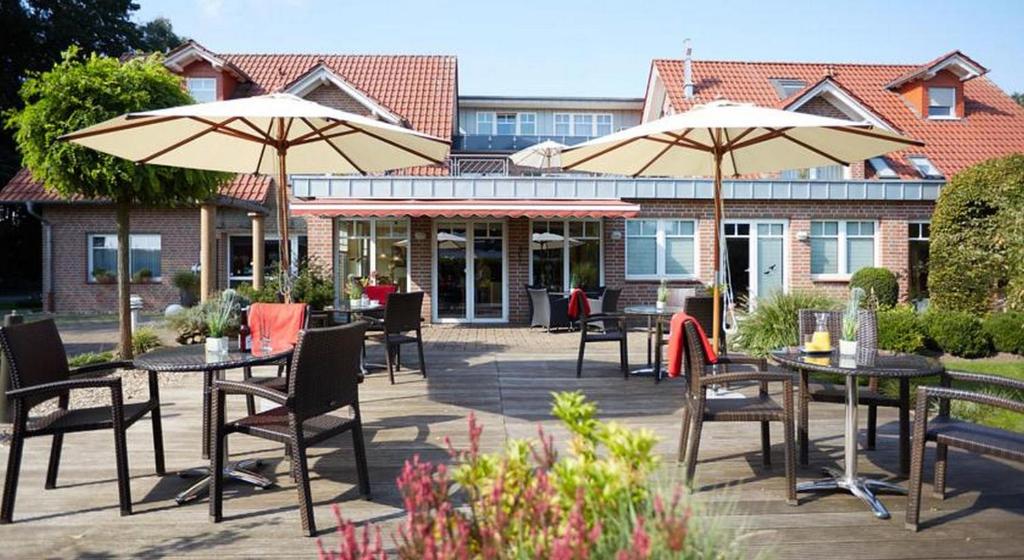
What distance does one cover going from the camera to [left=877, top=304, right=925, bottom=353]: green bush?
984 centimetres

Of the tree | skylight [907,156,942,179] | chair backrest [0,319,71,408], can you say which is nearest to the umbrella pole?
chair backrest [0,319,71,408]

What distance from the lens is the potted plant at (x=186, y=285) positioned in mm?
18469

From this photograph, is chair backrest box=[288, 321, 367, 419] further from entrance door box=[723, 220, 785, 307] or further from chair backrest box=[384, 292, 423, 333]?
entrance door box=[723, 220, 785, 307]

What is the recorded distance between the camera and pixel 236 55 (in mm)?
22938

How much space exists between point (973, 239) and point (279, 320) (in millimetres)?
11660

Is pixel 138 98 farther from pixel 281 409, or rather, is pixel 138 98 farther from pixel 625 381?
pixel 625 381

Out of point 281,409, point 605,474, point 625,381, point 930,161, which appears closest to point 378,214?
point 625,381

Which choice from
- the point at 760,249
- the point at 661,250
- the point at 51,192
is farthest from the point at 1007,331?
the point at 51,192

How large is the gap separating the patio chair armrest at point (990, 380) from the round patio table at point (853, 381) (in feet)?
0.24

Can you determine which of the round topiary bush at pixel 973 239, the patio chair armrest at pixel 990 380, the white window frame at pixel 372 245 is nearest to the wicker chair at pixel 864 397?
the patio chair armrest at pixel 990 380

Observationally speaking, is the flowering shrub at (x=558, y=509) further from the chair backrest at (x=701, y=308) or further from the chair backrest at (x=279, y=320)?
the chair backrest at (x=701, y=308)

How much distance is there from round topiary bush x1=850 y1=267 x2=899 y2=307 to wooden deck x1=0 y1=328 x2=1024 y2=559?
30.6 ft

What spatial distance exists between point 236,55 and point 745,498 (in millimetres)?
23590

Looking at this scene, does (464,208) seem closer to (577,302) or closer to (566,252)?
(566,252)
